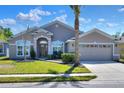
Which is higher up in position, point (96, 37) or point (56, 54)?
point (96, 37)

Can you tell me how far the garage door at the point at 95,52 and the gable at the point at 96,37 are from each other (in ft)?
2.19

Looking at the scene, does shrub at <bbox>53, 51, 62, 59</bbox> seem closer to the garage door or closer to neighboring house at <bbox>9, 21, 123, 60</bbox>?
neighboring house at <bbox>9, 21, 123, 60</bbox>

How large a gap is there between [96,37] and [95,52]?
6.54 ft

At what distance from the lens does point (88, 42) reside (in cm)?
2788

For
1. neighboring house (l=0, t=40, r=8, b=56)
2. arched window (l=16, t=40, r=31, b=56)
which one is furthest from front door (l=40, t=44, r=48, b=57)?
neighboring house (l=0, t=40, r=8, b=56)

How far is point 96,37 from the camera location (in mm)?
28234

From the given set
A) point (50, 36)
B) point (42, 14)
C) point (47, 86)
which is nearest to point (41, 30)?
point (50, 36)

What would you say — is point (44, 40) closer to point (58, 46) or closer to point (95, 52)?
point (58, 46)

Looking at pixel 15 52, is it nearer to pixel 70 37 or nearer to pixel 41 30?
pixel 41 30

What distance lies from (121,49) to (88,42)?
4.64m

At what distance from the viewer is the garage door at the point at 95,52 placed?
90.5ft

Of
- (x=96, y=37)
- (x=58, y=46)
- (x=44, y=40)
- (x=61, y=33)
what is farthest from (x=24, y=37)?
(x=96, y=37)

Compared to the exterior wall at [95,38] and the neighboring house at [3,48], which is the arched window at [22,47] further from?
the exterior wall at [95,38]

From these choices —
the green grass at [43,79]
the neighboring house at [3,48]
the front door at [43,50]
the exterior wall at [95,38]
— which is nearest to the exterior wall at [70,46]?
the exterior wall at [95,38]
